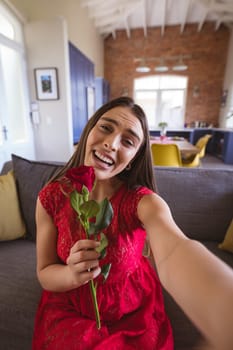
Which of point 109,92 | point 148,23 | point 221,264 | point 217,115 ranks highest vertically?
point 148,23

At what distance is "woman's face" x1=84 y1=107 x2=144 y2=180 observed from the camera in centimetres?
61

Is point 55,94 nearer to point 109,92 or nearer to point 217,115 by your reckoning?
point 109,92

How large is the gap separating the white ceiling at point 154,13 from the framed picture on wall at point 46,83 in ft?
7.79

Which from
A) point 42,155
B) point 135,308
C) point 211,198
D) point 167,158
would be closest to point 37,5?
point 42,155

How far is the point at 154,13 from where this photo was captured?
5.34 meters

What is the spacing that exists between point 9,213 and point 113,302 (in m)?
0.85

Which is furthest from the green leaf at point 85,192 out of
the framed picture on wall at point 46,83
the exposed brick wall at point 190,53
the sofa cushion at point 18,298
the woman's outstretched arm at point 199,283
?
the exposed brick wall at point 190,53

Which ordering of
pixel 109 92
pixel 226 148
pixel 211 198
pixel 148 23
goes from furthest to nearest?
pixel 109 92 < pixel 148 23 < pixel 226 148 < pixel 211 198

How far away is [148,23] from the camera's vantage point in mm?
5824

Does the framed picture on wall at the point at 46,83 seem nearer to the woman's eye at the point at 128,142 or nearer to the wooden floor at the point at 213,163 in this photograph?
the woman's eye at the point at 128,142

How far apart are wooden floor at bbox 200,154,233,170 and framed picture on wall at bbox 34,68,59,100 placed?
3.79 metres

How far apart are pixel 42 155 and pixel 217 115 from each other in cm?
570

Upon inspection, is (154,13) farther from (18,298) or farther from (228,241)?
(18,298)

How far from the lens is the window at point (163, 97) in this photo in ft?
21.0
